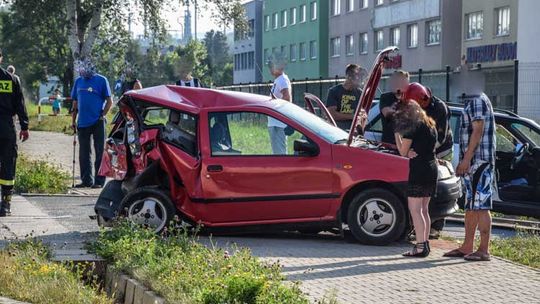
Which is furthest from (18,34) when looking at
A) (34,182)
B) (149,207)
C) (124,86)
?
(149,207)

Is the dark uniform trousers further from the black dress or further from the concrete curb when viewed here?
the black dress

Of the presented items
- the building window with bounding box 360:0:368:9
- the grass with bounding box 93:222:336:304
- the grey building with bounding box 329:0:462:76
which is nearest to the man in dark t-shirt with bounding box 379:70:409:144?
the grass with bounding box 93:222:336:304

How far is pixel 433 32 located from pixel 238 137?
5304cm

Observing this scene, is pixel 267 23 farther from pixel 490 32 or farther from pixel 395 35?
pixel 490 32

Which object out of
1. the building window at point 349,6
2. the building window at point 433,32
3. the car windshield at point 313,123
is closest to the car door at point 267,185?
the car windshield at point 313,123

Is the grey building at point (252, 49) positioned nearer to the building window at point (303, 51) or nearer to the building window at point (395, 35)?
the building window at point (303, 51)

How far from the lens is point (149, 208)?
10.9 m

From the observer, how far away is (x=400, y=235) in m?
10.7

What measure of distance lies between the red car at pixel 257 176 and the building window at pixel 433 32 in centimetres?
5173

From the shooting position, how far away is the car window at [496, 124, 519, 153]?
14.1m

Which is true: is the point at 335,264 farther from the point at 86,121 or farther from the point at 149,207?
the point at 86,121

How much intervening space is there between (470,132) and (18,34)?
229ft

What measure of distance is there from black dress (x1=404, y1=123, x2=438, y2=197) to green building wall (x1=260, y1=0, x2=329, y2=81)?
65978 mm

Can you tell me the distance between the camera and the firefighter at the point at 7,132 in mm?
12656
